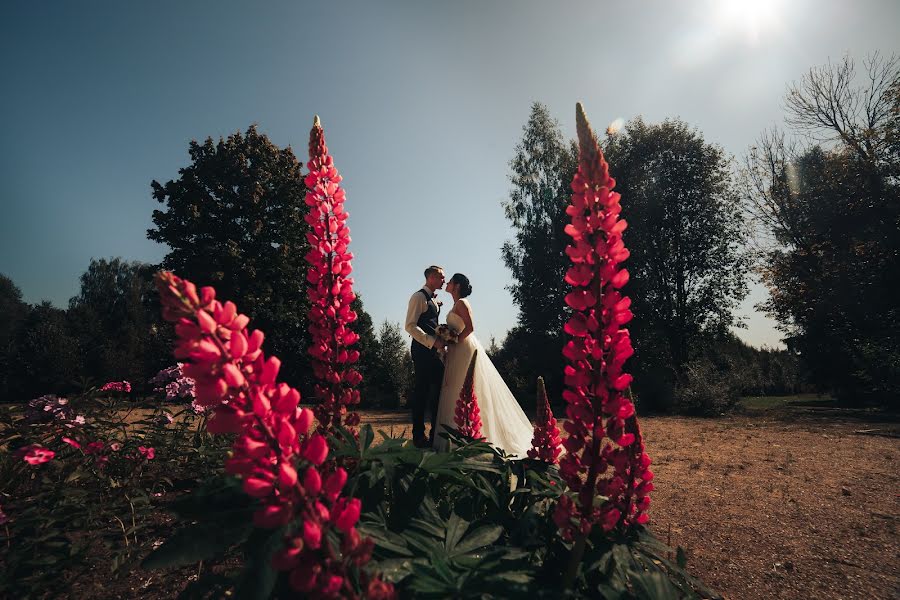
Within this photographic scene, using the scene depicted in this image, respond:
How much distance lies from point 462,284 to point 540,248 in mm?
16468

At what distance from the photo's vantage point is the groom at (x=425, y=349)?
6.00 metres

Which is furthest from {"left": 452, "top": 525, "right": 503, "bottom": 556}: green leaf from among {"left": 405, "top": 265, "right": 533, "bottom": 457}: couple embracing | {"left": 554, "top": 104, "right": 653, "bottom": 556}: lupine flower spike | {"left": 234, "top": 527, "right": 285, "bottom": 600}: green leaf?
{"left": 405, "top": 265, "right": 533, "bottom": 457}: couple embracing

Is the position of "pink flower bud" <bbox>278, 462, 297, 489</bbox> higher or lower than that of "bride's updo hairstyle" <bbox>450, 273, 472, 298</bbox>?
lower

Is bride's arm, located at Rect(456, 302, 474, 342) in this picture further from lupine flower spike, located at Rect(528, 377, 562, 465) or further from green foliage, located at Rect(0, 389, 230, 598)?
green foliage, located at Rect(0, 389, 230, 598)

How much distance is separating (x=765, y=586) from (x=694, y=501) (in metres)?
1.76

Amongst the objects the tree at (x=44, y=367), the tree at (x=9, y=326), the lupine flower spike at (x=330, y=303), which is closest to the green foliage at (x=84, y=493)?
the lupine flower spike at (x=330, y=303)

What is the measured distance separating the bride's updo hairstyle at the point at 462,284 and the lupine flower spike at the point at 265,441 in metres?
5.39

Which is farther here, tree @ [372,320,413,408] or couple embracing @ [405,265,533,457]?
tree @ [372,320,413,408]

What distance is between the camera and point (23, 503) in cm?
292

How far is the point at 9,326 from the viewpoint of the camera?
155 ft

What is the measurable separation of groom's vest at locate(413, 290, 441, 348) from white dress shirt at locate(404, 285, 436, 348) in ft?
0.22

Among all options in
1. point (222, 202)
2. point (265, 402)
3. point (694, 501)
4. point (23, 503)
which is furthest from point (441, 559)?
point (222, 202)

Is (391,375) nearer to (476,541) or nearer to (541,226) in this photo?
(541,226)

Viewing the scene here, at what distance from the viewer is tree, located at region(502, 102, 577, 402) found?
67.9 ft
